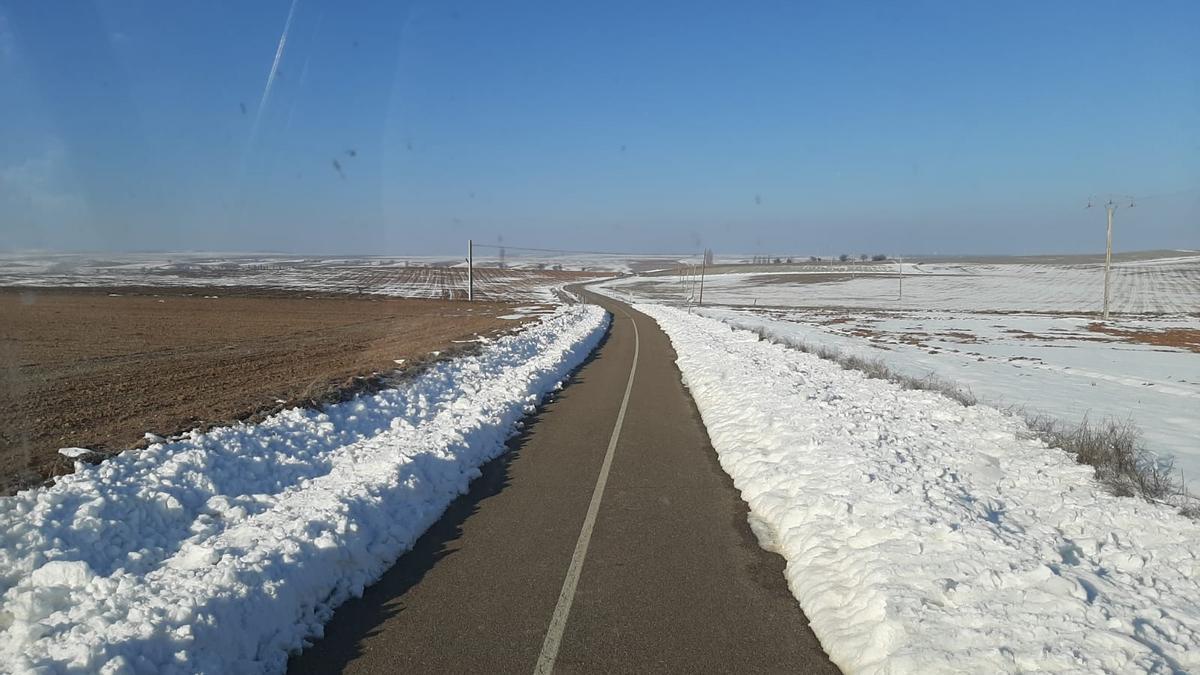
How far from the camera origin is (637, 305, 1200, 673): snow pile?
4.21m

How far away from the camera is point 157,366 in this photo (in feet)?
62.8

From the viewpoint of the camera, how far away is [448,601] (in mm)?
5191

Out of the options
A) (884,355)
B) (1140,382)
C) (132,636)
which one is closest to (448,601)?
(132,636)

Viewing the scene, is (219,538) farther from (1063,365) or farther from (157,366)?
(1063,365)

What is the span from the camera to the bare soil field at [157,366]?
10.1m

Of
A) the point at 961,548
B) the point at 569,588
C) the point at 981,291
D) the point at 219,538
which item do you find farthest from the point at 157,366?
the point at 981,291

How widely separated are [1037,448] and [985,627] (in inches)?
223

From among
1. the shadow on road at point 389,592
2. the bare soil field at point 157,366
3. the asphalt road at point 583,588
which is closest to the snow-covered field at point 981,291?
the bare soil field at point 157,366

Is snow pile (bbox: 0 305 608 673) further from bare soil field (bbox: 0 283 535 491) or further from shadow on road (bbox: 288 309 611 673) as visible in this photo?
bare soil field (bbox: 0 283 535 491)

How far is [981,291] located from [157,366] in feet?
327

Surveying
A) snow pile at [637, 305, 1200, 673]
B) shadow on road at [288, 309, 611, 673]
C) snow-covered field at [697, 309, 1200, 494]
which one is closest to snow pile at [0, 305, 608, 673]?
shadow on road at [288, 309, 611, 673]

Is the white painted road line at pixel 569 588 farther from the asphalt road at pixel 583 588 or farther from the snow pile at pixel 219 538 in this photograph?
the snow pile at pixel 219 538

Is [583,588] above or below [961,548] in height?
below

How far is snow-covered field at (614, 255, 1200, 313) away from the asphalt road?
72.9m
